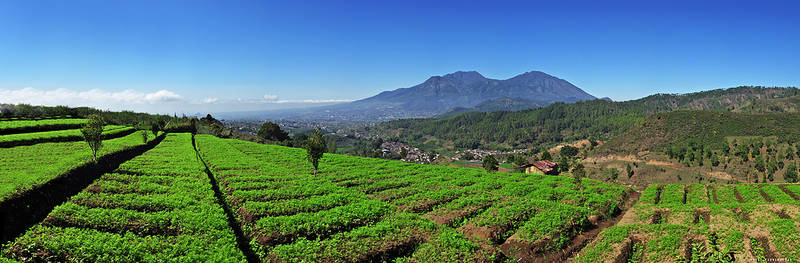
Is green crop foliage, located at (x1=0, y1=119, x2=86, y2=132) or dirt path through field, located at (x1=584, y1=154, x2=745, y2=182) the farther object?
dirt path through field, located at (x1=584, y1=154, x2=745, y2=182)

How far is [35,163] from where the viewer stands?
66.8 ft

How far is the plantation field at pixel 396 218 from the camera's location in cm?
1439

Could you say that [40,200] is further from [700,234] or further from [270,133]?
[270,133]

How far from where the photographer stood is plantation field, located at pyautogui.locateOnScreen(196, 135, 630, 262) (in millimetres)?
14391

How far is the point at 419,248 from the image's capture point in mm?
15070

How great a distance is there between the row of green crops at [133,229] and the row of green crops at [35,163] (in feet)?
6.62

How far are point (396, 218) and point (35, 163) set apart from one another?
1015 inches

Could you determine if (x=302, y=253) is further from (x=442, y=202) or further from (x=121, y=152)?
(x=121, y=152)

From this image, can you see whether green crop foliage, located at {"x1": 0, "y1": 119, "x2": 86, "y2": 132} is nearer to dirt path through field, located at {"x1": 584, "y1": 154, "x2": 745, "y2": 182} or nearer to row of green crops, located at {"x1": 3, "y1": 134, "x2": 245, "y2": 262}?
row of green crops, located at {"x1": 3, "y1": 134, "x2": 245, "y2": 262}

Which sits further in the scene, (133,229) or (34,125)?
(34,125)

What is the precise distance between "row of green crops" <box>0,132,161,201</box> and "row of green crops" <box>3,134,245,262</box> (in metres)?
2.02

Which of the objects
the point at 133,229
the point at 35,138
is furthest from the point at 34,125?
the point at 133,229

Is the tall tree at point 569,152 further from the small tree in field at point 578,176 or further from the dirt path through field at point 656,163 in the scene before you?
the small tree in field at point 578,176

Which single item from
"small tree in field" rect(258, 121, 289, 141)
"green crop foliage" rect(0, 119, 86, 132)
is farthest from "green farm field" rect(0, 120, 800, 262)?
"small tree in field" rect(258, 121, 289, 141)
